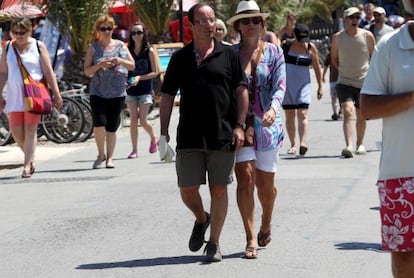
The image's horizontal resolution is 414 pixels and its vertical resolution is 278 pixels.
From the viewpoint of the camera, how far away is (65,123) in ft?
55.3

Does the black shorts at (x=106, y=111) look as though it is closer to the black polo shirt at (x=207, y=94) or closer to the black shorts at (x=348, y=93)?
the black shorts at (x=348, y=93)

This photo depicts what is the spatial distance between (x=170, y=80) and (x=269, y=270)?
59.7 inches

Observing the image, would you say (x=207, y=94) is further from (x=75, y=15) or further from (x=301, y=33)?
(x=75, y=15)

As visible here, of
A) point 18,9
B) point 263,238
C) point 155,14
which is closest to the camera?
point 263,238

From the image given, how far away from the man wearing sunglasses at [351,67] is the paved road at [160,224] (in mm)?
393

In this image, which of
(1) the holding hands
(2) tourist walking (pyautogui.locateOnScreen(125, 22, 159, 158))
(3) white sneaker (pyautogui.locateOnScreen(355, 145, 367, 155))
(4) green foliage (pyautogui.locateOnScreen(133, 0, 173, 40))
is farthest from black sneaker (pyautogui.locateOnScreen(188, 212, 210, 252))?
(4) green foliage (pyautogui.locateOnScreen(133, 0, 173, 40))

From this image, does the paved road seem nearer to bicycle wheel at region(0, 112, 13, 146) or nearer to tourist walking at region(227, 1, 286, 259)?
tourist walking at region(227, 1, 286, 259)

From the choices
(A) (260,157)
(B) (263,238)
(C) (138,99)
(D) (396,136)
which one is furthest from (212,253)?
(C) (138,99)

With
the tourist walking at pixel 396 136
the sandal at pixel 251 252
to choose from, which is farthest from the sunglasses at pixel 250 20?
the tourist walking at pixel 396 136

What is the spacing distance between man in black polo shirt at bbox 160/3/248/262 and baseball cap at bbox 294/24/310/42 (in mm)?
6540

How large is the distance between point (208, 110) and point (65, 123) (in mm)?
9424

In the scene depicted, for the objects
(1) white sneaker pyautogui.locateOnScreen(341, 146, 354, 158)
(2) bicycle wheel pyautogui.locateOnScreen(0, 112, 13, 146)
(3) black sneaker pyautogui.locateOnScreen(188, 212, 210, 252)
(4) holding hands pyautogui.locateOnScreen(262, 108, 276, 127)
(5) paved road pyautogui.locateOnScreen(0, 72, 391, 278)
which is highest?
(4) holding hands pyautogui.locateOnScreen(262, 108, 276, 127)

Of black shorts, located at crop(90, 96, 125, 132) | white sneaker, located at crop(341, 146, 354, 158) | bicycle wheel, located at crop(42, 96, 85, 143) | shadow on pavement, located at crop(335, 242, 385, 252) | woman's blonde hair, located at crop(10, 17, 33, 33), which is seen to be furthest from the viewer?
bicycle wheel, located at crop(42, 96, 85, 143)

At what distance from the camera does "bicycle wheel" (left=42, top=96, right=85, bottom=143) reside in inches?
663
